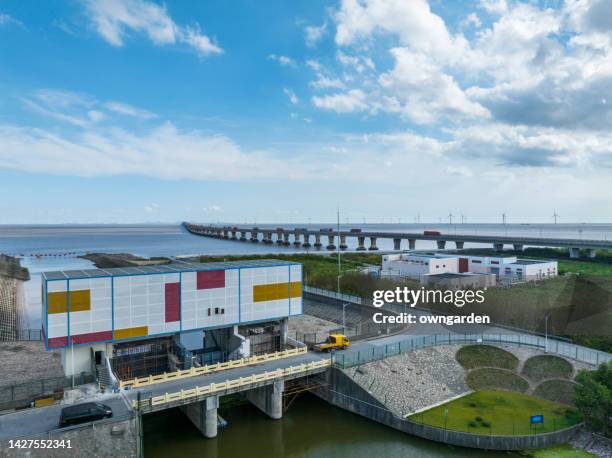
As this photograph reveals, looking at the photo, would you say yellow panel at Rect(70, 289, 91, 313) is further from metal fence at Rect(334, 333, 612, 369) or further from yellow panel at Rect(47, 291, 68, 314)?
metal fence at Rect(334, 333, 612, 369)

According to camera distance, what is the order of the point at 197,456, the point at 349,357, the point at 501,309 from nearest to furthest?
the point at 197,456 → the point at 349,357 → the point at 501,309

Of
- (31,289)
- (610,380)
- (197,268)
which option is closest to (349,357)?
(197,268)

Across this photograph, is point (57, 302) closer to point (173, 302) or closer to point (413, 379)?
point (173, 302)

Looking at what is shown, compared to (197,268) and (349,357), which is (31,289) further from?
(349,357)

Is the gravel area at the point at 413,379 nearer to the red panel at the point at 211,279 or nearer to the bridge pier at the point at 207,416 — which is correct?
the bridge pier at the point at 207,416

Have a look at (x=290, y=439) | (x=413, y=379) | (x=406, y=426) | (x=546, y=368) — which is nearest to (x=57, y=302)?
(x=290, y=439)

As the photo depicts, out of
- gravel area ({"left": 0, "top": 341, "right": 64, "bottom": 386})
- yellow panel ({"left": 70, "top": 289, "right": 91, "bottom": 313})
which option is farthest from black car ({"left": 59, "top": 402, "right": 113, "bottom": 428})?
gravel area ({"left": 0, "top": 341, "right": 64, "bottom": 386})
